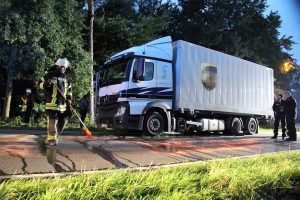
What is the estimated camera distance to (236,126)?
20.2 metres

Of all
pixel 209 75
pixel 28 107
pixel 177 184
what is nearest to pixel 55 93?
pixel 177 184

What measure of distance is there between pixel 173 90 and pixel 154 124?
169 centimetres

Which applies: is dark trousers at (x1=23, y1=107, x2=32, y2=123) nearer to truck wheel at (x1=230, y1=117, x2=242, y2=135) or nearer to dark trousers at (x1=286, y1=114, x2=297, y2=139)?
truck wheel at (x1=230, y1=117, x2=242, y2=135)

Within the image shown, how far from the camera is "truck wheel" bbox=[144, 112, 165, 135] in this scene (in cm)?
1541

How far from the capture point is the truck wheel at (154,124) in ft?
50.6

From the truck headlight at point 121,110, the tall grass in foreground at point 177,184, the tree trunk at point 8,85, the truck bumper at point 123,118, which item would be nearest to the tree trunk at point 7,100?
the tree trunk at point 8,85

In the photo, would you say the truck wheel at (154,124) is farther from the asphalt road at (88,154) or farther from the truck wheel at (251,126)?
the truck wheel at (251,126)

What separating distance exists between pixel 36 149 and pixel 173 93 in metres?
8.32

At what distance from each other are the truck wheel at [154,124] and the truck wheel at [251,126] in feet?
21.1

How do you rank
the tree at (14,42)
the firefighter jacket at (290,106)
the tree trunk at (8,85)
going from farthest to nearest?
the tree trunk at (8,85) → the tree at (14,42) → the firefighter jacket at (290,106)

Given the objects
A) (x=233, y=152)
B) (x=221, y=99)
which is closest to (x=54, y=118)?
(x=233, y=152)

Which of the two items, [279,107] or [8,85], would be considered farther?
[8,85]

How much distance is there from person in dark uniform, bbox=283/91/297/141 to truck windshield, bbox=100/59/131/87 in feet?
19.3

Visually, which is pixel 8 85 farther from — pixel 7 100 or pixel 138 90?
pixel 138 90
